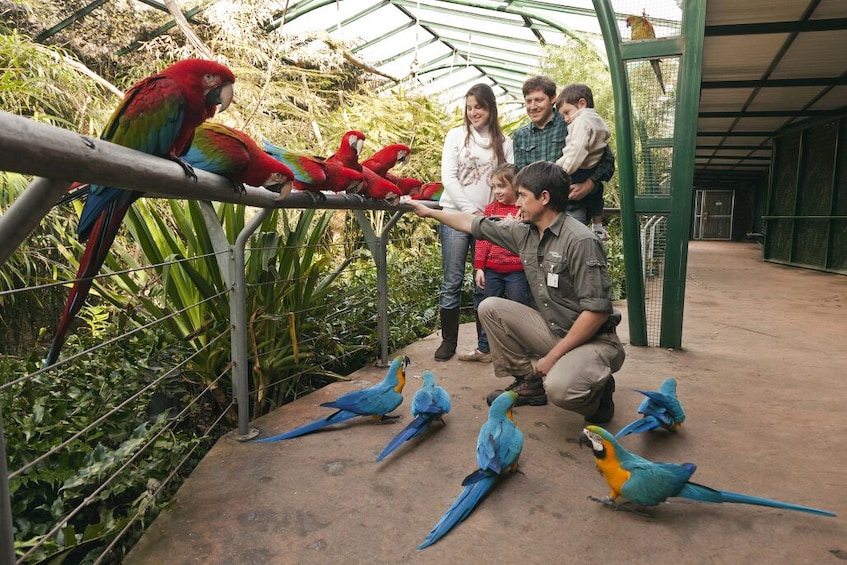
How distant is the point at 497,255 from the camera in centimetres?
328

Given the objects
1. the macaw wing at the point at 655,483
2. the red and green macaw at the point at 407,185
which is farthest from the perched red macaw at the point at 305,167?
the macaw wing at the point at 655,483

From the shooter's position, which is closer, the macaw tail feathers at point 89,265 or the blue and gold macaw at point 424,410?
the macaw tail feathers at point 89,265

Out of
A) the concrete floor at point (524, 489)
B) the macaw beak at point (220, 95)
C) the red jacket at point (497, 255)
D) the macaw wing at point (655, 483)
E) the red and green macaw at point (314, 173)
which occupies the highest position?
the macaw beak at point (220, 95)

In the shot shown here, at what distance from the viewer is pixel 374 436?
2365 millimetres

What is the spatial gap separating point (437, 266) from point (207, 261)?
3.38 metres

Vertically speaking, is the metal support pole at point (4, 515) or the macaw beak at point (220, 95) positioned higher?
the macaw beak at point (220, 95)

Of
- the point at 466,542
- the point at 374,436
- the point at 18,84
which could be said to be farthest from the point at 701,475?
the point at 18,84

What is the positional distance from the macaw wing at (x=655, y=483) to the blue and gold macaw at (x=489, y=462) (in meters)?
0.39

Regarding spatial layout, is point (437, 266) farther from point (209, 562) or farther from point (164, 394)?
point (209, 562)

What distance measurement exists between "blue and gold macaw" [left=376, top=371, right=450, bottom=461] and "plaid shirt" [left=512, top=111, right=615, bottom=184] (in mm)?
1492

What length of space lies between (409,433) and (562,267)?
0.96 metres

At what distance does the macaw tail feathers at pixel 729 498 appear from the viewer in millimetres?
1725

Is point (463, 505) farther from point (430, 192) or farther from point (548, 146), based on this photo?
point (430, 192)

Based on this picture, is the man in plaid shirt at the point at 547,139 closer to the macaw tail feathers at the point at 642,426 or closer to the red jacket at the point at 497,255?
the red jacket at the point at 497,255
